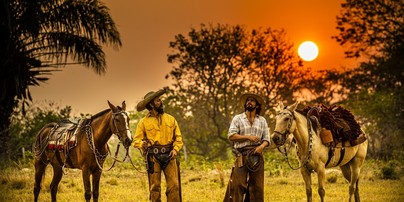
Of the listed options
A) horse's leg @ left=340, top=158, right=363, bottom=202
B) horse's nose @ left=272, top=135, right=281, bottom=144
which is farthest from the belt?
horse's leg @ left=340, top=158, right=363, bottom=202

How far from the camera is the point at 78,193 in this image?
49.4ft

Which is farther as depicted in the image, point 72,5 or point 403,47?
point 403,47

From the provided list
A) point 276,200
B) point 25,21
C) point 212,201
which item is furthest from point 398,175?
point 25,21

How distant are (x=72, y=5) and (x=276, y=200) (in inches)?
491

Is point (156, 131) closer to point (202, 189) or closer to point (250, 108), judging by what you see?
point (250, 108)

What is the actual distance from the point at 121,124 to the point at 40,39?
13.0 meters

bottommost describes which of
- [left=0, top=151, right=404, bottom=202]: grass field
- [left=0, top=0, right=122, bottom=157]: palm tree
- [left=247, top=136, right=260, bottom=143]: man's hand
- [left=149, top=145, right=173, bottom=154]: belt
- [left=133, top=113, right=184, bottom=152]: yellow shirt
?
[left=0, top=151, right=404, bottom=202]: grass field

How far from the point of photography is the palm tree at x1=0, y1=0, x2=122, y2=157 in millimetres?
21602

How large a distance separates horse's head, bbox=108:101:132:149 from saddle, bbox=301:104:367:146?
339cm

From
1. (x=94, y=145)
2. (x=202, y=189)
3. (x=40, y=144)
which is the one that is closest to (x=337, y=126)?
(x=94, y=145)

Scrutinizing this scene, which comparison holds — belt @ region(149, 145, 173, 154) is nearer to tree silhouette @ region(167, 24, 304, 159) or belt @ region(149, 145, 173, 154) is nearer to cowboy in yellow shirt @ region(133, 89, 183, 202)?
cowboy in yellow shirt @ region(133, 89, 183, 202)

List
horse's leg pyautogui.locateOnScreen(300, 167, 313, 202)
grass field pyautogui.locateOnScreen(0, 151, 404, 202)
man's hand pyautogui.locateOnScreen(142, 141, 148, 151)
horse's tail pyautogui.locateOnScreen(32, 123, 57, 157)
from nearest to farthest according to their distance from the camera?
→ man's hand pyautogui.locateOnScreen(142, 141, 148, 151) → horse's leg pyautogui.locateOnScreen(300, 167, 313, 202) → horse's tail pyautogui.locateOnScreen(32, 123, 57, 157) → grass field pyautogui.locateOnScreen(0, 151, 404, 202)

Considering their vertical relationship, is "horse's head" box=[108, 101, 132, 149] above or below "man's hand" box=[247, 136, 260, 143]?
above

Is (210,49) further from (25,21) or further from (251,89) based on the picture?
(25,21)
